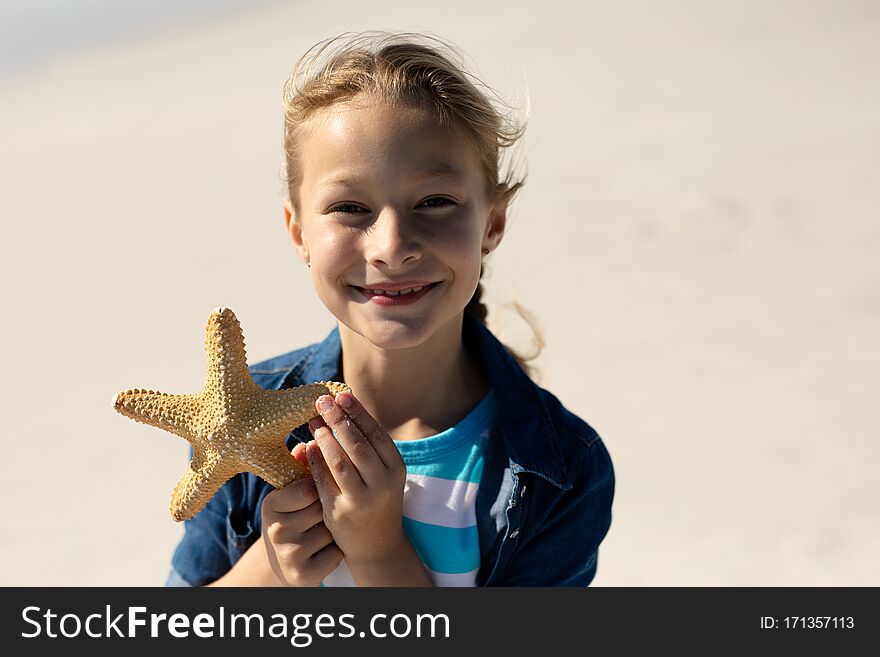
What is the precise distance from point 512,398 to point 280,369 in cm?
50

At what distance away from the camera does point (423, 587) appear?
1817 mm

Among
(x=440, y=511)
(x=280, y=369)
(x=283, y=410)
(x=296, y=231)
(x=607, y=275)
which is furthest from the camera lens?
(x=607, y=275)

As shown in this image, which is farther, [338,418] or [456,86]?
[456,86]

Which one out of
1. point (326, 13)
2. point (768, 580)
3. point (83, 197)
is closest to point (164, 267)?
point (83, 197)

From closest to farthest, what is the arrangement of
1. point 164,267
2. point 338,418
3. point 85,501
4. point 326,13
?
point 338,418 → point 85,501 → point 164,267 → point 326,13

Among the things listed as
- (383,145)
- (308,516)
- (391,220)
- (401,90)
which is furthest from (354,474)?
(401,90)

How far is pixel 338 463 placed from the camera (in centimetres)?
163

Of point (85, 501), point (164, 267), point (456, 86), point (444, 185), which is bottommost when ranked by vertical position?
point (444, 185)

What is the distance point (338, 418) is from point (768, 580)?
7.07 feet

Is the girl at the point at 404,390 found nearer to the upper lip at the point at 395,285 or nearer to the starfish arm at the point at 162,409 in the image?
the upper lip at the point at 395,285

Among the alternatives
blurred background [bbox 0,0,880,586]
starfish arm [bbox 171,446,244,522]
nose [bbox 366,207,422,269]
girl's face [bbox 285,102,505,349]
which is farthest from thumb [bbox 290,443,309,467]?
blurred background [bbox 0,0,880,586]

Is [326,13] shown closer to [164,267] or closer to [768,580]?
[164,267]

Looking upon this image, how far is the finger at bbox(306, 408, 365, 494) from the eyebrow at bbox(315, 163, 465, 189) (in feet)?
1.28

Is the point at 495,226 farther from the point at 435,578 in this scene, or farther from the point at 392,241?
the point at 435,578
